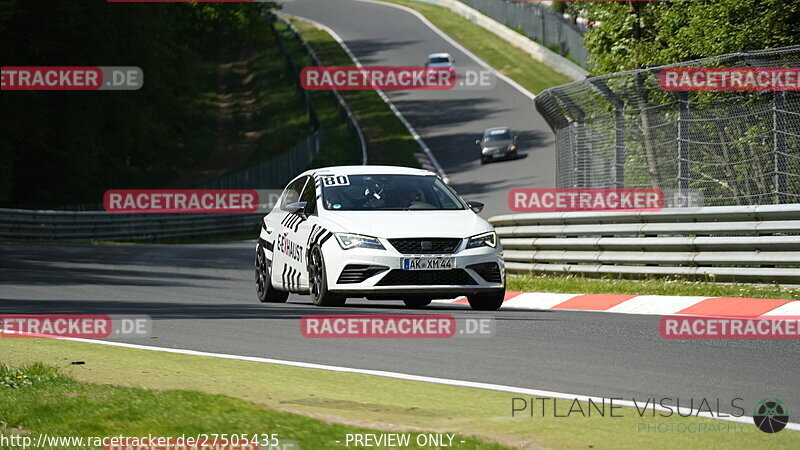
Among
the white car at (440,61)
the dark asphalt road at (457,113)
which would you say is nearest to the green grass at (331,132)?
the dark asphalt road at (457,113)

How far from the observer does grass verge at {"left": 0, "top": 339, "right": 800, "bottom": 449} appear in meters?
6.59

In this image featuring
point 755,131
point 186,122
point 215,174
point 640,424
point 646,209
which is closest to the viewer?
point 640,424

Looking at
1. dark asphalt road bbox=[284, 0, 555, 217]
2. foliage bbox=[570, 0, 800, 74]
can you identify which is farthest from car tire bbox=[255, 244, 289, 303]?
dark asphalt road bbox=[284, 0, 555, 217]

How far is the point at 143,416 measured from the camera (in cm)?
687

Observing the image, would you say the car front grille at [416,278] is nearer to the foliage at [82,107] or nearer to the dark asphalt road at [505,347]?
the dark asphalt road at [505,347]

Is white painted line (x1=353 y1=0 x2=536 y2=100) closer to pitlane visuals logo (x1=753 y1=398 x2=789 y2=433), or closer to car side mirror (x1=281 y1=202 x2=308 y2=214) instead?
car side mirror (x1=281 y1=202 x2=308 y2=214)

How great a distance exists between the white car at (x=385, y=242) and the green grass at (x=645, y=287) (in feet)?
7.54

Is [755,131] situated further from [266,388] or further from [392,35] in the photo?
[392,35]

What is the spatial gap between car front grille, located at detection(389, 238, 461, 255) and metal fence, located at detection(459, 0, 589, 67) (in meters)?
54.3

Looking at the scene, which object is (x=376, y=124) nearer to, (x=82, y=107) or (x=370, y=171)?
(x=82, y=107)

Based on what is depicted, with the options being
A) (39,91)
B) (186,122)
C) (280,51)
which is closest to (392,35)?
(280,51)

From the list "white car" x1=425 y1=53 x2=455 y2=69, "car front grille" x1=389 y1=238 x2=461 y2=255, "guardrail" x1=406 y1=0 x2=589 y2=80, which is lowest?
"car front grille" x1=389 y1=238 x2=461 y2=255

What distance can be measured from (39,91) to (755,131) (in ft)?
101

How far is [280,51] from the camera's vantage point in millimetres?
81562
